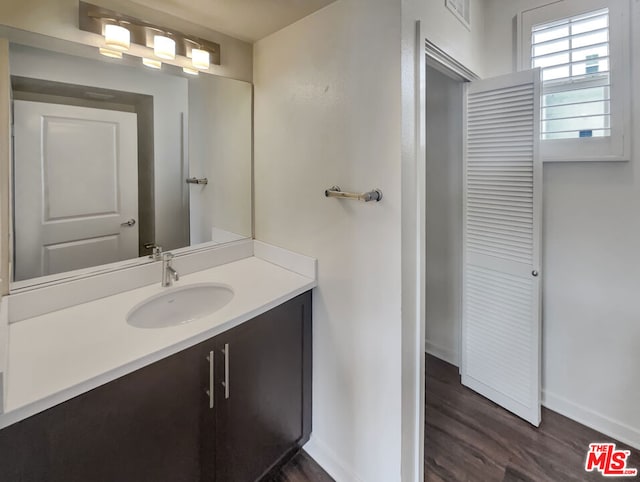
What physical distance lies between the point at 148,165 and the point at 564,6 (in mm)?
2284

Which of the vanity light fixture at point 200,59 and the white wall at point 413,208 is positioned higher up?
the vanity light fixture at point 200,59

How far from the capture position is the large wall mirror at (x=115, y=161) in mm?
1266

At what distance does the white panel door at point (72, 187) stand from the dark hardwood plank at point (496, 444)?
1.83m

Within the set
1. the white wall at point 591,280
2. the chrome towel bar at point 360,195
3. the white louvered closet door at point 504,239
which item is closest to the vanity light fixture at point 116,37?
the chrome towel bar at point 360,195

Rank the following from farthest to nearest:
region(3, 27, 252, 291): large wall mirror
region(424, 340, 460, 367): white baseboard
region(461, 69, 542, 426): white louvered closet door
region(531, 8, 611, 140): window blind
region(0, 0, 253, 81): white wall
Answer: region(424, 340, 460, 367): white baseboard, region(461, 69, 542, 426): white louvered closet door, region(531, 8, 611, 140): window blind, region(3, 27, 252, 291): large wall mirror, region(0, 0, 253, 81): white wall

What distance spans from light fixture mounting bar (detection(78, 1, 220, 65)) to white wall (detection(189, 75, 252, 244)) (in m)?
0.14

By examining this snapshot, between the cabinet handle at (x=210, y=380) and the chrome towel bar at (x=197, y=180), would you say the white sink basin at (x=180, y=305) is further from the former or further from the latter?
the chrome towel bar at (x=197, y=180)

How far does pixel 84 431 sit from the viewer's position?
0.92 m

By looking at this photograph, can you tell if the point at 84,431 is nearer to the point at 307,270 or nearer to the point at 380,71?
the point at 307,270

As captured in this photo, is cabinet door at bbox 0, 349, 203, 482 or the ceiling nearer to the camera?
cabinet door at bbox 0, 349, 203, 482

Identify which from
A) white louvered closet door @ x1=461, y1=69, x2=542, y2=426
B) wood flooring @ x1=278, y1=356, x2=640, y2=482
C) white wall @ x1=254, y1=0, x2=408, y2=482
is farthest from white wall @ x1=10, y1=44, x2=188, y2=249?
white louvered closet door @ x1=461, y1=69, x2=542, y2=426

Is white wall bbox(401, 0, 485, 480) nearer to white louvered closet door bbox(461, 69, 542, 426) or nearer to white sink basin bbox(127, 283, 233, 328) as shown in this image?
white louvered closet door bbox(461, 69, 542, 426)

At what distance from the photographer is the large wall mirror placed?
127cm

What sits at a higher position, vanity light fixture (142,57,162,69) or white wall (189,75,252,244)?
vanity light fixture (142,57,162,69)
